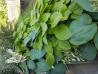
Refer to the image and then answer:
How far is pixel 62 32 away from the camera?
4.57ft

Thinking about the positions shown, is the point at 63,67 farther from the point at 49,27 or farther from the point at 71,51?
the point at 49,27

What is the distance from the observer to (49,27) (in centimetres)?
145

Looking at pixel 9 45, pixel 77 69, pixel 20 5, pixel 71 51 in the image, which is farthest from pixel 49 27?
pixel 20 5

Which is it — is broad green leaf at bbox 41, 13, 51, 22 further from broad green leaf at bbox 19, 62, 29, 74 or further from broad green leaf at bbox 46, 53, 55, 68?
broad green leaf at bbox 19, 62, 29, 74

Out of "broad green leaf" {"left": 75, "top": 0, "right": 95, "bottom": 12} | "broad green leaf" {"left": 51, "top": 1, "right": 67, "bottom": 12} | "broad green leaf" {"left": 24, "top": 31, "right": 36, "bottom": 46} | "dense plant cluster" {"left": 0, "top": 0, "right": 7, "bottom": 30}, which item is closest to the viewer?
"broad green leaf" {"left": 75, "top": 0, "right": 95, "bottom": 12}

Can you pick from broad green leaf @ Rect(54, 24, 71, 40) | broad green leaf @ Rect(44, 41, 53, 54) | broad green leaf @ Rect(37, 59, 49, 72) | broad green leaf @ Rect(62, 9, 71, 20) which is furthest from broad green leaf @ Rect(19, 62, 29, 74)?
broad green leaf @ Rect(62, 9, 71, 20)

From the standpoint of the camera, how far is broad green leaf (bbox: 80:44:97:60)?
4.50 feet

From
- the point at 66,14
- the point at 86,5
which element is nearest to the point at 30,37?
the point at 66,14

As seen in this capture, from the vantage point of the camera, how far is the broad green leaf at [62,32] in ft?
4.48

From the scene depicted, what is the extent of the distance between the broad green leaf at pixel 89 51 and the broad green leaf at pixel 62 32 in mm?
107

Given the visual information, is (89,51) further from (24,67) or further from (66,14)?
(24,67)

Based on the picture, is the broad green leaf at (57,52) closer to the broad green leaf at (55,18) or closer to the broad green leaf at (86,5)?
the broad green leaf at (55,18)

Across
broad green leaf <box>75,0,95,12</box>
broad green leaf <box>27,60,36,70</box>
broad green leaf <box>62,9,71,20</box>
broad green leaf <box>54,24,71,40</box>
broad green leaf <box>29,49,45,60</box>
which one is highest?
broad green leaf <box>75,0,95,12</box>

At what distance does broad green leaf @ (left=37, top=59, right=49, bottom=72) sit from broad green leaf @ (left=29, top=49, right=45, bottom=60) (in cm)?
3
